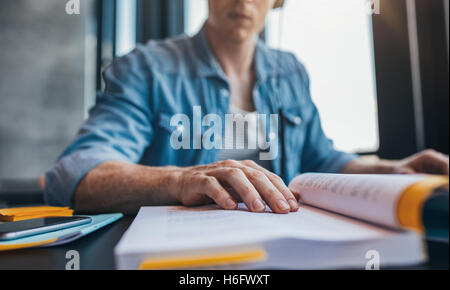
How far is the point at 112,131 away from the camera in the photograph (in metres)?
0.59

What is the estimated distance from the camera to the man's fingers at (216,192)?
0.30 metres

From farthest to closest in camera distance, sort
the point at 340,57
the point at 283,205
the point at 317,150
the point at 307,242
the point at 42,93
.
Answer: the point at 42,93
the point at 317,150
the point at 340,57
the point at 283,205
the point at 307,242

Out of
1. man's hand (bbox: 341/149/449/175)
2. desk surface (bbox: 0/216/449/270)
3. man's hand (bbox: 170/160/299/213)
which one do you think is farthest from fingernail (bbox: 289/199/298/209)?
man's hand (bbox: 341/149/449/175)

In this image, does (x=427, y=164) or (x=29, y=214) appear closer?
(x=29, y=214)

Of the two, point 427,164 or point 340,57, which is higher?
point 340,57

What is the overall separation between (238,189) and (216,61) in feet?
1.77

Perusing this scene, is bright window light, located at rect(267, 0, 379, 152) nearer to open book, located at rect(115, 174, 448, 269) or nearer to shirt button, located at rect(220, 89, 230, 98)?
shirt button, located at rect(220, 89, 230, 98)

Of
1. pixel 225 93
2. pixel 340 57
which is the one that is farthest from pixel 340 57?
pixel 225 93

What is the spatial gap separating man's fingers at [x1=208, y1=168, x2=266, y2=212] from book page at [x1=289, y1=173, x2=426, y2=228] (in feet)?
0.20

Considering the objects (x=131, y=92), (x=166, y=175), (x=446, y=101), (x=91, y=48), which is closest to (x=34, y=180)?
(x=91, y=48)

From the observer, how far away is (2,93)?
113 centimetres

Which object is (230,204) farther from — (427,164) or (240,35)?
(240,35)

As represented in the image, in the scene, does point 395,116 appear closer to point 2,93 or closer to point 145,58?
point 145,58
